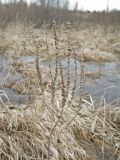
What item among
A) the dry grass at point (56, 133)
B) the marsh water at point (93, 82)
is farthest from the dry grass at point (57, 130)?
the marsh water at point (93, 82)

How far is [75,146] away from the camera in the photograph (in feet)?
10.2

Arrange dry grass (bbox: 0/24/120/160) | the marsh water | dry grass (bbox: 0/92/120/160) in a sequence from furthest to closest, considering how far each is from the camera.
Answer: the marsh water < dry grass (bbox: 0/92/120/160) < dry grass (bbox: 0/24/120/160)

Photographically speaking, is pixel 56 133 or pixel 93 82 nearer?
pixel 56 133

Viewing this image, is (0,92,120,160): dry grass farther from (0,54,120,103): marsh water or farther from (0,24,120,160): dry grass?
(0,54,120,103): marsh water

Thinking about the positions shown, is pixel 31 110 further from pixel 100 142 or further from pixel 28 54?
pixel 28 54

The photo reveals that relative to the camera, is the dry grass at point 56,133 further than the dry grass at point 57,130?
Yes

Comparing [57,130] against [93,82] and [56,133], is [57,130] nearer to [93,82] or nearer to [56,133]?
[56,133]

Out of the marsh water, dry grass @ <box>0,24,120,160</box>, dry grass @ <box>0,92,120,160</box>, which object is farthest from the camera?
the marsh water

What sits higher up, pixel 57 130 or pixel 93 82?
pixel 57 130

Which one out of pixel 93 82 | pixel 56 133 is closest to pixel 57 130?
pixel 56 133

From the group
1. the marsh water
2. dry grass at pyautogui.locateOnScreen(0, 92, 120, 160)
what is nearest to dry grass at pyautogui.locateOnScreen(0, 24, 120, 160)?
dry grass at pyautogui.locateOnScreen(0, 92, 120, 160)

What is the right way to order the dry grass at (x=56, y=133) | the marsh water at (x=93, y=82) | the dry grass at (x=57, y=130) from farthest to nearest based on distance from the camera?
the marsh water at (x=93, y=82) → the dry grass at (x=56, y=133) → the dry grass at (x=57, y=130)

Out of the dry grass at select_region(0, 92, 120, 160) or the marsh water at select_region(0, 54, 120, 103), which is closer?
the dry grass at select_region(0, 92, 120, 160)

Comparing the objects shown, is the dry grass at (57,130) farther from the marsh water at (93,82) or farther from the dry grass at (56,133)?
the marsh water at (93,82)
